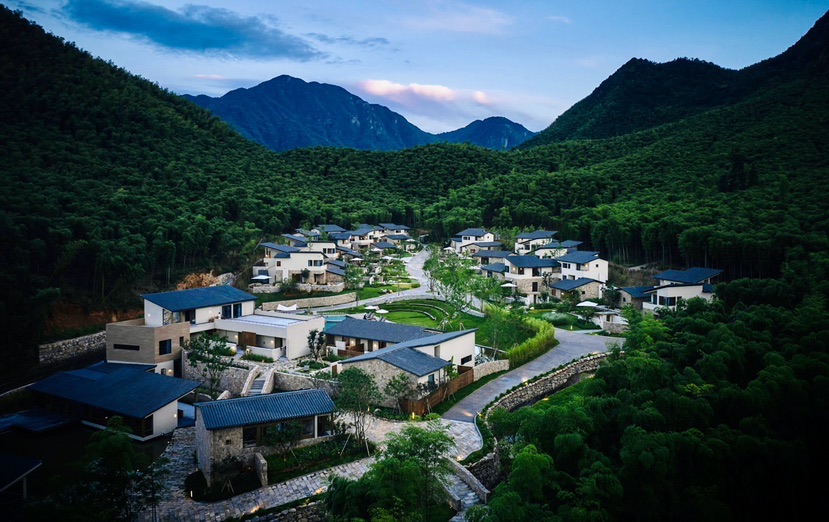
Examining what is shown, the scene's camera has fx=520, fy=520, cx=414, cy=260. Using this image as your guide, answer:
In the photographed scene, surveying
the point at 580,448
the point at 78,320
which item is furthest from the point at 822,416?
the point at 78,320

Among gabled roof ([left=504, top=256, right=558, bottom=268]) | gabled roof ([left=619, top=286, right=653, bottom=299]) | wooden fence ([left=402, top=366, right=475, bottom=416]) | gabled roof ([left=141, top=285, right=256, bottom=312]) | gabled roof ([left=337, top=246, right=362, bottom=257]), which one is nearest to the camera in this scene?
wooden fence ([left=402, top=366, right=475, bottom=416])

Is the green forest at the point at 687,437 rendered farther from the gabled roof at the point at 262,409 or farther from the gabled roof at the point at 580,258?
the gabled roof at the point at 580,258

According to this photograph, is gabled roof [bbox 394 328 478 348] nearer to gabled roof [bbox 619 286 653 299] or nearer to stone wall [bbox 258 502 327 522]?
stone wall [bbox 258 502 327 522]

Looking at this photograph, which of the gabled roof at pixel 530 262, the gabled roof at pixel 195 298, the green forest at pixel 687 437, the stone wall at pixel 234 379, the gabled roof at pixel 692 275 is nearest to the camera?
the green forest at pixel 687 437

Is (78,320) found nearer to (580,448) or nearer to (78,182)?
(78,182)

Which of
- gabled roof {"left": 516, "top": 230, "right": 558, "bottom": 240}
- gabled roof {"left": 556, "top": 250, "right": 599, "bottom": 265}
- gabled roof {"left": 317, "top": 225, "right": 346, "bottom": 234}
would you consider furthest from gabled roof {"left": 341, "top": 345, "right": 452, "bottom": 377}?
gabled roof {"left": 317, "top": 225, "right": 346, "bottom": 234}

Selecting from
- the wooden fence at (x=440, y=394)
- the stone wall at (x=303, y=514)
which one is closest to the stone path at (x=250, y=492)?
the stone wall at (x=303, y=514)
